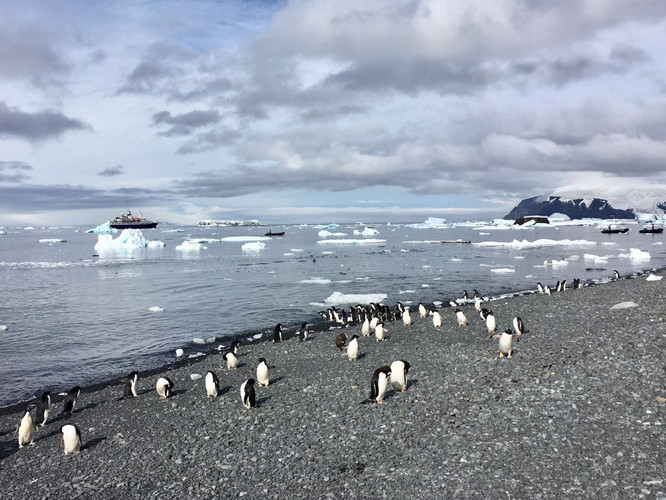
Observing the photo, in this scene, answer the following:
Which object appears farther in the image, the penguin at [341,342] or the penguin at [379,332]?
the penguin at [379,332]

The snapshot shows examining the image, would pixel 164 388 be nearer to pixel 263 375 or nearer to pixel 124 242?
pixel 263 375

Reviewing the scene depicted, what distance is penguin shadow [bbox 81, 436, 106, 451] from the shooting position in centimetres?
807

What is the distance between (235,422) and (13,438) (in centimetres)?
423

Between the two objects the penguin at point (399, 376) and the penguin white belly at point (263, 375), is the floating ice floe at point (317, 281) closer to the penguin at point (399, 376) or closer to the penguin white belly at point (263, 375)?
the penguin white belly at point (263, 375)

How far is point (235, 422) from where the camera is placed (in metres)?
8.45

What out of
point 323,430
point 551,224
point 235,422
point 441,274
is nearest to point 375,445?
point 323,430

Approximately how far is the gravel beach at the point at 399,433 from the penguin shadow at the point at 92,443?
0.13ft

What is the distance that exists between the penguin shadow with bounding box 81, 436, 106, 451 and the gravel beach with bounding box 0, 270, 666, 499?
0.13 ft

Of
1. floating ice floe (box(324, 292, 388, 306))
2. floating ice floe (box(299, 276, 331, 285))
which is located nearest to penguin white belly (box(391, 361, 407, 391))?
floating ice floe (box(324, 292, 388, 306))

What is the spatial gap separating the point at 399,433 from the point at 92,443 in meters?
5.17

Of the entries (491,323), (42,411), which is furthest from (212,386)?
(491,323)

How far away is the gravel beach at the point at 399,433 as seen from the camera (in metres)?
6.19

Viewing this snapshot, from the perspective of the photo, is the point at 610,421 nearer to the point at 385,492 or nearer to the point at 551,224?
the point at 385,492

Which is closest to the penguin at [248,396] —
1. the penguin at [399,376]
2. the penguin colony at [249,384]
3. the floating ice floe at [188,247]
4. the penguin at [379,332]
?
the penguin colony at [249,384]
